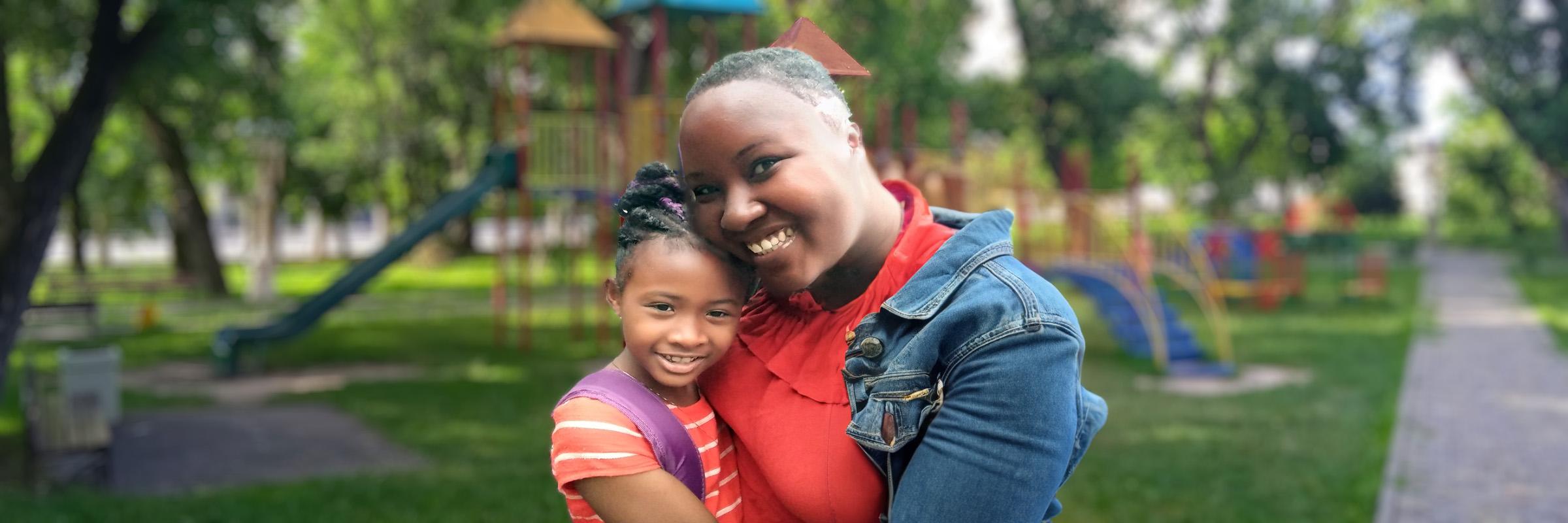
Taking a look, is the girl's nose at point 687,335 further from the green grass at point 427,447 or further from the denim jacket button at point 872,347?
the green grass at point 427,447

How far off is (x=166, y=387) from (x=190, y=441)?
3.45 m

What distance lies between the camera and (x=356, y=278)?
14.2 meters

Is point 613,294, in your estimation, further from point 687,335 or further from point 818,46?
point 818,46

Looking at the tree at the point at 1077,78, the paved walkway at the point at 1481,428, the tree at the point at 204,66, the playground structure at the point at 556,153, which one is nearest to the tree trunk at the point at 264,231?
the tree at the point at 204,66

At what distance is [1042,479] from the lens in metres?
1.47

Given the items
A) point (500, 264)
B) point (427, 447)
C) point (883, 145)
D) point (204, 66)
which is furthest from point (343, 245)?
point (427, 447)

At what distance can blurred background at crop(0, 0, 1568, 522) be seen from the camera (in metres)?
8.19

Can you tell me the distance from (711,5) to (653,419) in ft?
36.5

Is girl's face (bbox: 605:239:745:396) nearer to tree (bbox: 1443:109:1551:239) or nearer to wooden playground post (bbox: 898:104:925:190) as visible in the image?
wooden playground post (bbox: 898:104:925:190)

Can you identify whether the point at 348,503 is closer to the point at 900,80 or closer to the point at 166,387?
the point at 166,387

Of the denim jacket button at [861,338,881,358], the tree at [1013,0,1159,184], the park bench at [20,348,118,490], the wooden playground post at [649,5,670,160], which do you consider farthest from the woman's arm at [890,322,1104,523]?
the tree at [1013,0,1159,184]

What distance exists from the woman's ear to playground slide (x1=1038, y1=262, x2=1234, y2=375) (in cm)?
1202

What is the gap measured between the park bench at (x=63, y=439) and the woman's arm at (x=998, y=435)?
777cm

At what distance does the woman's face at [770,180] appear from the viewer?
149cm
